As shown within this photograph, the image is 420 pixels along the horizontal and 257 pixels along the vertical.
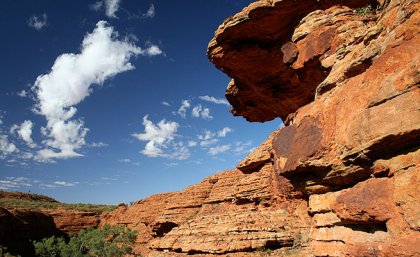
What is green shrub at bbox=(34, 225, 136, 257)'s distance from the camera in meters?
43.1

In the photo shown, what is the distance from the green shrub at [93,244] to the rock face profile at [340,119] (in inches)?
1085

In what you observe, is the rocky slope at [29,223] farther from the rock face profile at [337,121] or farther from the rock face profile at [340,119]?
the rock face profile at [340,119]

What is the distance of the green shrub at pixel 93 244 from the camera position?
43094mm

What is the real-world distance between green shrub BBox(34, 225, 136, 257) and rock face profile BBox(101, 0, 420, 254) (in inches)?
1085

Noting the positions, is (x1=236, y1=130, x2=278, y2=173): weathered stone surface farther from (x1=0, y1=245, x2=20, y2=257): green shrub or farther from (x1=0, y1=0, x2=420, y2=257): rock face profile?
(x1=0, y1=245, x2=20, y2=257): green shrub

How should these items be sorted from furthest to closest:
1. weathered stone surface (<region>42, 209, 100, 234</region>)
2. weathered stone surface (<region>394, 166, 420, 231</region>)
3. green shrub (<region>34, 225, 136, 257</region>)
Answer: weathered stone surface (<region>42, 209, 100, 234</region>), green shrub (<region>34, 225, 136, 257</region>), weathered stone surface (<region>394, 166, 420, 231</region>)

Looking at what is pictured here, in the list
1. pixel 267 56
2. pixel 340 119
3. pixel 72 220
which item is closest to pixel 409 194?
pixel 340 119

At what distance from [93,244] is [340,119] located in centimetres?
4689

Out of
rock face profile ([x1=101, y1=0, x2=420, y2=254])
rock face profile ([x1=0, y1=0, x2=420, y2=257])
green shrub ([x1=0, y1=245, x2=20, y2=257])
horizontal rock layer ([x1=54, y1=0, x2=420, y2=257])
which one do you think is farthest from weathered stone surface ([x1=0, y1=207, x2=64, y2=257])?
horizontal rock layer ([x1=54, y1=0, x2=420, y2=257])

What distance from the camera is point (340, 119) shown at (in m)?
9.31

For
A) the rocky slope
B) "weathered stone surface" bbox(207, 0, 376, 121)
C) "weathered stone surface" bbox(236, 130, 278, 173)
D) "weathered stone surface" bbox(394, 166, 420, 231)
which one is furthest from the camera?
the rocky slope

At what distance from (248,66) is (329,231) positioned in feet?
45.1

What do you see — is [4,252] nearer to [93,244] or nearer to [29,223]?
[29,223]

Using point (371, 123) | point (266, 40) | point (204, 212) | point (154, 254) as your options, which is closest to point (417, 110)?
point (371, 123)
